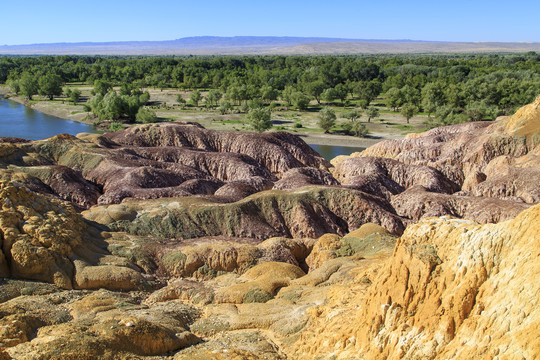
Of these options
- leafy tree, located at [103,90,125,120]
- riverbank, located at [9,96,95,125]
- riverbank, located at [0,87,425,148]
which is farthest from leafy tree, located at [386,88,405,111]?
riverbank, located at [9,96,95,125]

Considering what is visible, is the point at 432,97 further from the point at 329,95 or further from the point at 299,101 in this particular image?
the point at 299,101

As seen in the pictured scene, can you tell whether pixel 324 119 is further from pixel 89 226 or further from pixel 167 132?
pixel 89 226

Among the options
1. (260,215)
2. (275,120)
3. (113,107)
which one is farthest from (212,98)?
(260,215)

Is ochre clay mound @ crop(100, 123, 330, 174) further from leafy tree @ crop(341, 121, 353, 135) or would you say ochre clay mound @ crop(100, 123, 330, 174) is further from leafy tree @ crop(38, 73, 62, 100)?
leafy tree @ crop(38, 73, 62, 100)

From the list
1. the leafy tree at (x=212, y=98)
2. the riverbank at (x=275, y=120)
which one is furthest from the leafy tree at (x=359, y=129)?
the leafy tree at (x=212, y=98)

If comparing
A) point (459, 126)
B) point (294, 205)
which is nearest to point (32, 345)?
point (294, 205)
